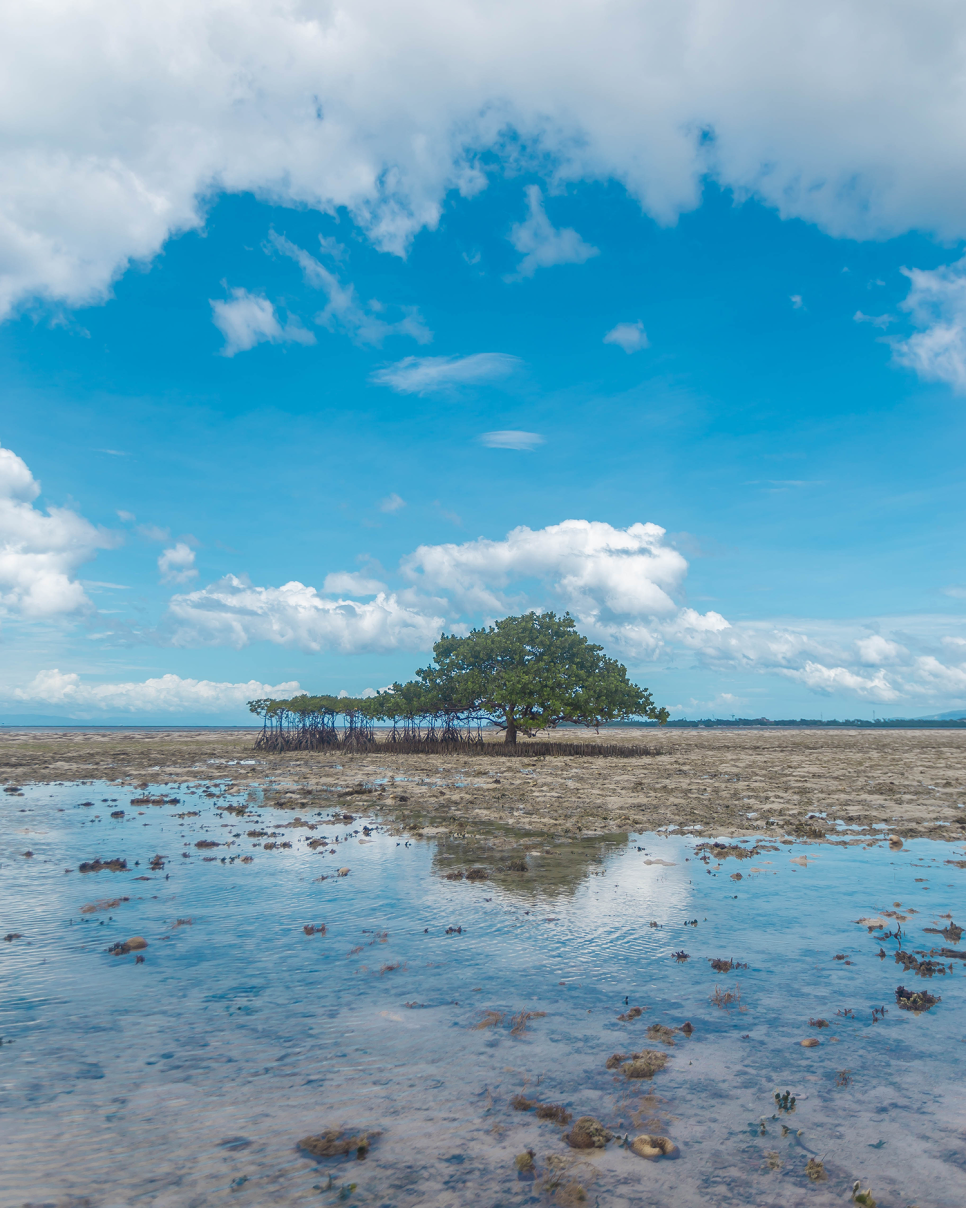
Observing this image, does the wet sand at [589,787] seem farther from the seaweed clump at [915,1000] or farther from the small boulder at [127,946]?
the seaweed clump at [915,1000]

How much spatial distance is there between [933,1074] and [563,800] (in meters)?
18.3

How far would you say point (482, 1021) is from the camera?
7348 millimetres

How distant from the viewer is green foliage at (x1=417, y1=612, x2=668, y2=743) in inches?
1940

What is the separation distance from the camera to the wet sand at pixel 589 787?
775 inches

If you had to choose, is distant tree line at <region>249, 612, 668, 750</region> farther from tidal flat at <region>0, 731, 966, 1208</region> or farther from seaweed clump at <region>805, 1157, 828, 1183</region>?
seaweed clump at <region>805, 1157, 828, 1183</region>

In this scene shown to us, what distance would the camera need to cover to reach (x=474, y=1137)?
17.6ft

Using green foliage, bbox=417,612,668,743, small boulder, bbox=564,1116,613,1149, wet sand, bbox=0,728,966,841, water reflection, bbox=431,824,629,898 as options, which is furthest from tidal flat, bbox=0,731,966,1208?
green foliage, bbox=417,612,668,743

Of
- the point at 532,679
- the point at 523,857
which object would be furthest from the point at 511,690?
the point at 523,857

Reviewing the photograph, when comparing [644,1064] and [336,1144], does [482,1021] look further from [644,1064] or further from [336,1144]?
[336,1144]

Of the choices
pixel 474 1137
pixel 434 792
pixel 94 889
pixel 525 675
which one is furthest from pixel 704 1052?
pixel 525 675

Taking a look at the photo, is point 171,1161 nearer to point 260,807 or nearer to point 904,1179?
point 904,1179

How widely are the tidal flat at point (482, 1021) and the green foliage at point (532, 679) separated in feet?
106

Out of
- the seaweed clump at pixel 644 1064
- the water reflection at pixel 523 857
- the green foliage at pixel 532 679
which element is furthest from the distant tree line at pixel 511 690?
the seaweed clump at pixel 644 1064

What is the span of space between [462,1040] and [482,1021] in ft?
1.49
